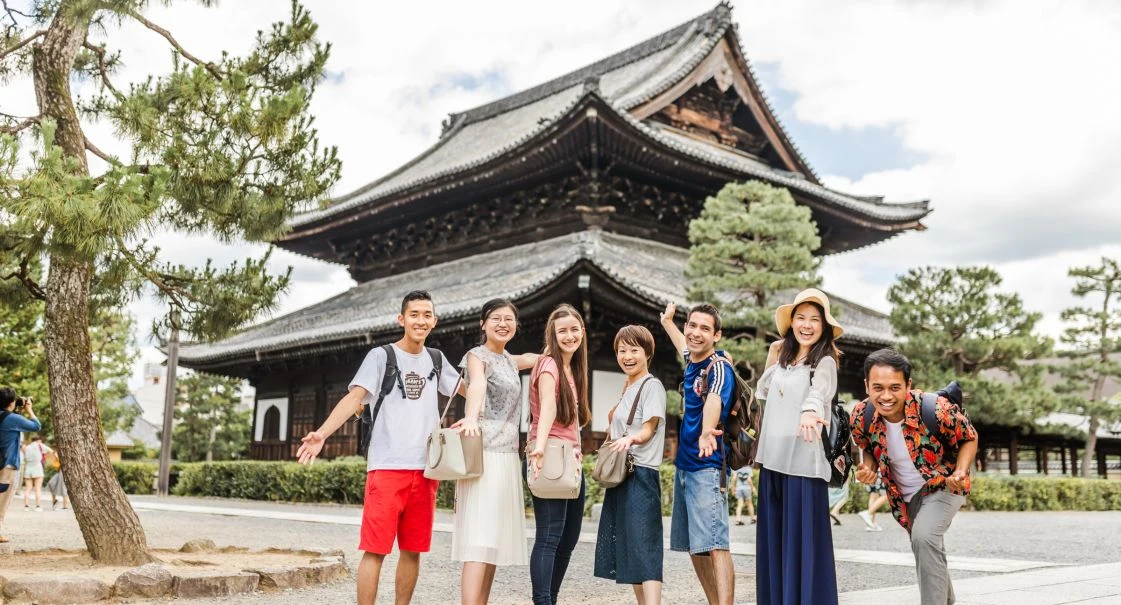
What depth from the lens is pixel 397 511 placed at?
14.1 feet

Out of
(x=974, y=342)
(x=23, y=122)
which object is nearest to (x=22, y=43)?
(x=23, y=122)

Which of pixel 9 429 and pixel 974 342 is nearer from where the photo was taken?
pixel 9 429

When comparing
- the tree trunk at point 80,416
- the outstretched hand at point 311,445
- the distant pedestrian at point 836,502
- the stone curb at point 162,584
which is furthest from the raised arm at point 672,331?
the distant pedestrian at point 836,502

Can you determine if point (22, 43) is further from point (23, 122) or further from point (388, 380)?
point (388, 380)

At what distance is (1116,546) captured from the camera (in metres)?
9.88

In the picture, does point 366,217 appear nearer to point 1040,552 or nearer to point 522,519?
point 1040,552

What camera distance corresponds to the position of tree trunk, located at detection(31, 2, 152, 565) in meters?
6.34

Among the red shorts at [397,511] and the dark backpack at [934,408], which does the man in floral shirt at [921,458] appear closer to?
the dark backpack at [934,408]

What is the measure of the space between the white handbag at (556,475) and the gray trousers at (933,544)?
5.00ft

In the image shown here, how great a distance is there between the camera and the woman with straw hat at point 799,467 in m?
3.88

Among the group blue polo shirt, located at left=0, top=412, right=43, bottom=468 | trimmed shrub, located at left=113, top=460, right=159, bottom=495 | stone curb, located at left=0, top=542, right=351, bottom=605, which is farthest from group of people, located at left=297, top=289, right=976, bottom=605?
trimmed shrub, located at left=113, top=460, right=159, bottom=495

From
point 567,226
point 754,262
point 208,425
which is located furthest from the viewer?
point 208,425

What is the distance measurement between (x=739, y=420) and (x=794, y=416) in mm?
438

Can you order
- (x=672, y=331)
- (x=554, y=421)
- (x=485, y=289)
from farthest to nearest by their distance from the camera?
(x=485, y=289)
(x=672, y=331)
(x=554, y=421)
